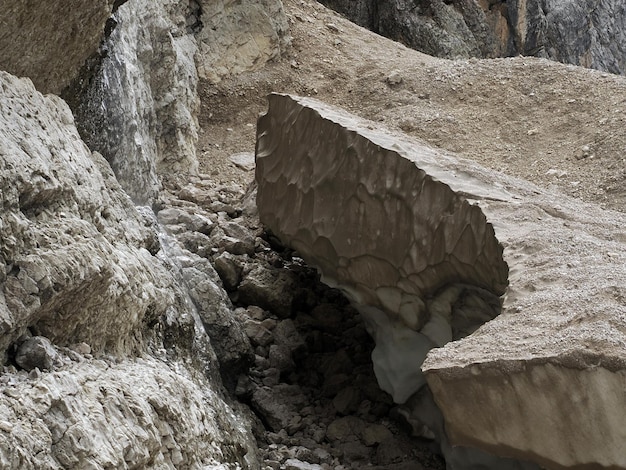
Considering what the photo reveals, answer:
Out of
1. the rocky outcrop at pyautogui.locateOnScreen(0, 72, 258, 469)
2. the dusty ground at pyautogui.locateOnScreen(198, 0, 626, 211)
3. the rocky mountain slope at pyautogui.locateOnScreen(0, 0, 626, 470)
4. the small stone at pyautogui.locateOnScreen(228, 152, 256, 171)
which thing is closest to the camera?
the rocky outcrop at pyautogui.locateOnScreen(0, 72, 258, 469)

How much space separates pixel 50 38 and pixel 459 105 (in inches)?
214

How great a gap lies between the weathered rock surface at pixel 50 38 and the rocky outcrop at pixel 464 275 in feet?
5.37

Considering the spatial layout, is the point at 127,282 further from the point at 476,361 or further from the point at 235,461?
the point at 476,361

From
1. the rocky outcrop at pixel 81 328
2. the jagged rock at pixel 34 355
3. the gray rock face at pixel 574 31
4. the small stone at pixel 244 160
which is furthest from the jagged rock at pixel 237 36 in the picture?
the jagged rock at pixel 34 355

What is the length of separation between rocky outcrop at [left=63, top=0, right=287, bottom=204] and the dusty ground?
0.89ft

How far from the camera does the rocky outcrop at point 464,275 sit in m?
2.91

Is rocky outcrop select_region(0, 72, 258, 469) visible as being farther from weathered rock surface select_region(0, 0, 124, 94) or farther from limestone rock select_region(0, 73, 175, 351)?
weathered rock surface select_region(0, 0, 124, 94)

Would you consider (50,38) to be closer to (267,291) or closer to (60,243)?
(60,243)

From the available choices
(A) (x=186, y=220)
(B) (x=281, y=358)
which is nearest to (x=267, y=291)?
(B) (x=281, y=358)

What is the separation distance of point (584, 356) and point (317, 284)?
3764 mm

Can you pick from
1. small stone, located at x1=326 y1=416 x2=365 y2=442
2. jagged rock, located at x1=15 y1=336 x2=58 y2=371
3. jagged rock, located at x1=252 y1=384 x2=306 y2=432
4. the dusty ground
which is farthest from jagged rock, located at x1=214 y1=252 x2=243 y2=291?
jagged rock, located at x1=15 y1=336 x2=58 y2=371

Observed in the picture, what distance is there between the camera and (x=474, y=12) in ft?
45.7

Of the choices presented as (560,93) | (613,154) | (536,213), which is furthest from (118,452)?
(560,93)

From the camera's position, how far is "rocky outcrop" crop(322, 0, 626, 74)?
13141 millimetres
